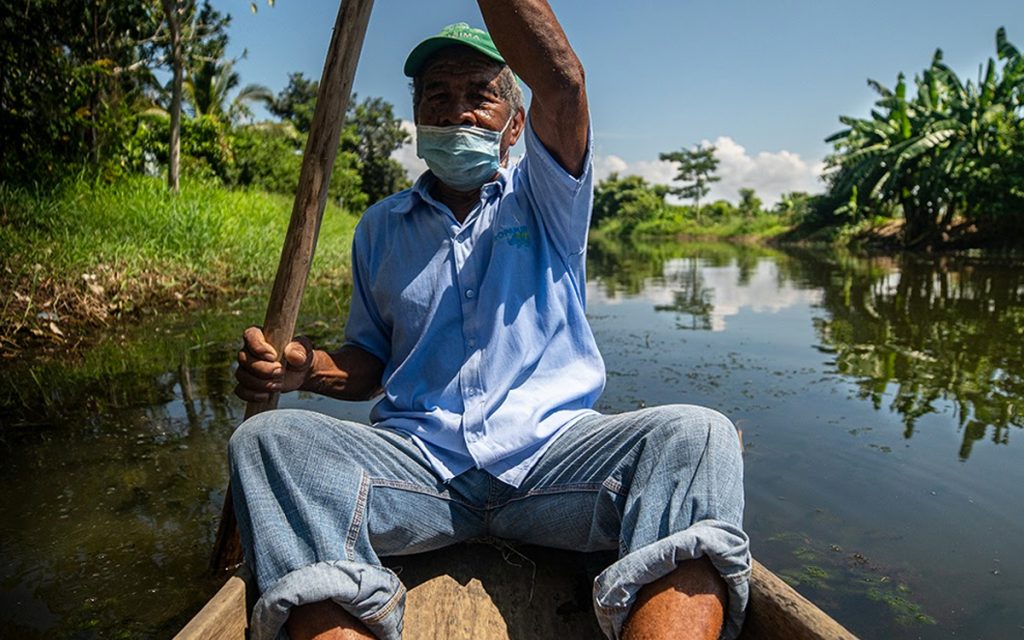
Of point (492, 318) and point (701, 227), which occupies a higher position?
point (701, 227)

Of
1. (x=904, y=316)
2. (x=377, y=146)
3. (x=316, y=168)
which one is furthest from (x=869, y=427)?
(x=377, y=146)

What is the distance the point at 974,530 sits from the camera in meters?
2.69

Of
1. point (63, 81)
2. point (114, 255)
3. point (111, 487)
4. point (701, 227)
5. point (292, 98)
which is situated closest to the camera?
point (111, 487)

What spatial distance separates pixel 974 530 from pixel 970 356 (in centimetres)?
339

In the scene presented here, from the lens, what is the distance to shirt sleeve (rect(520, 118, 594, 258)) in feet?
5.25

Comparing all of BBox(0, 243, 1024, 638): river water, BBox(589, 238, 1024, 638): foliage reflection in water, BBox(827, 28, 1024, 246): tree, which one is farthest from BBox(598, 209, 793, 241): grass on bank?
BBox(0, 243, 1024, 638): river water

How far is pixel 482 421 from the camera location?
5.16 feet

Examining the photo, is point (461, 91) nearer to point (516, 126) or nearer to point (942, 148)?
point (516, 126)

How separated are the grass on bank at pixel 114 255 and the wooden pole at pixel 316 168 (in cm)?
461

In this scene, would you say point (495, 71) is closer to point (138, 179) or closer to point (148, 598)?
point (148, 598)

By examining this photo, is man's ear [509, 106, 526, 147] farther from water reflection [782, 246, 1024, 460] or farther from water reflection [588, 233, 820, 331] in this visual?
water reflection [588, 233, 820, 331]

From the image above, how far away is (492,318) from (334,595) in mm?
688

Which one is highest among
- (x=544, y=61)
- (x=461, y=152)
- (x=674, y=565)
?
(x=544, y=61)

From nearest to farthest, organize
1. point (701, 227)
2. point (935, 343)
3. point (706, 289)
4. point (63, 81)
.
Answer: point (935, 343), point (63, 81), point (706, 289), point (701, 227)
